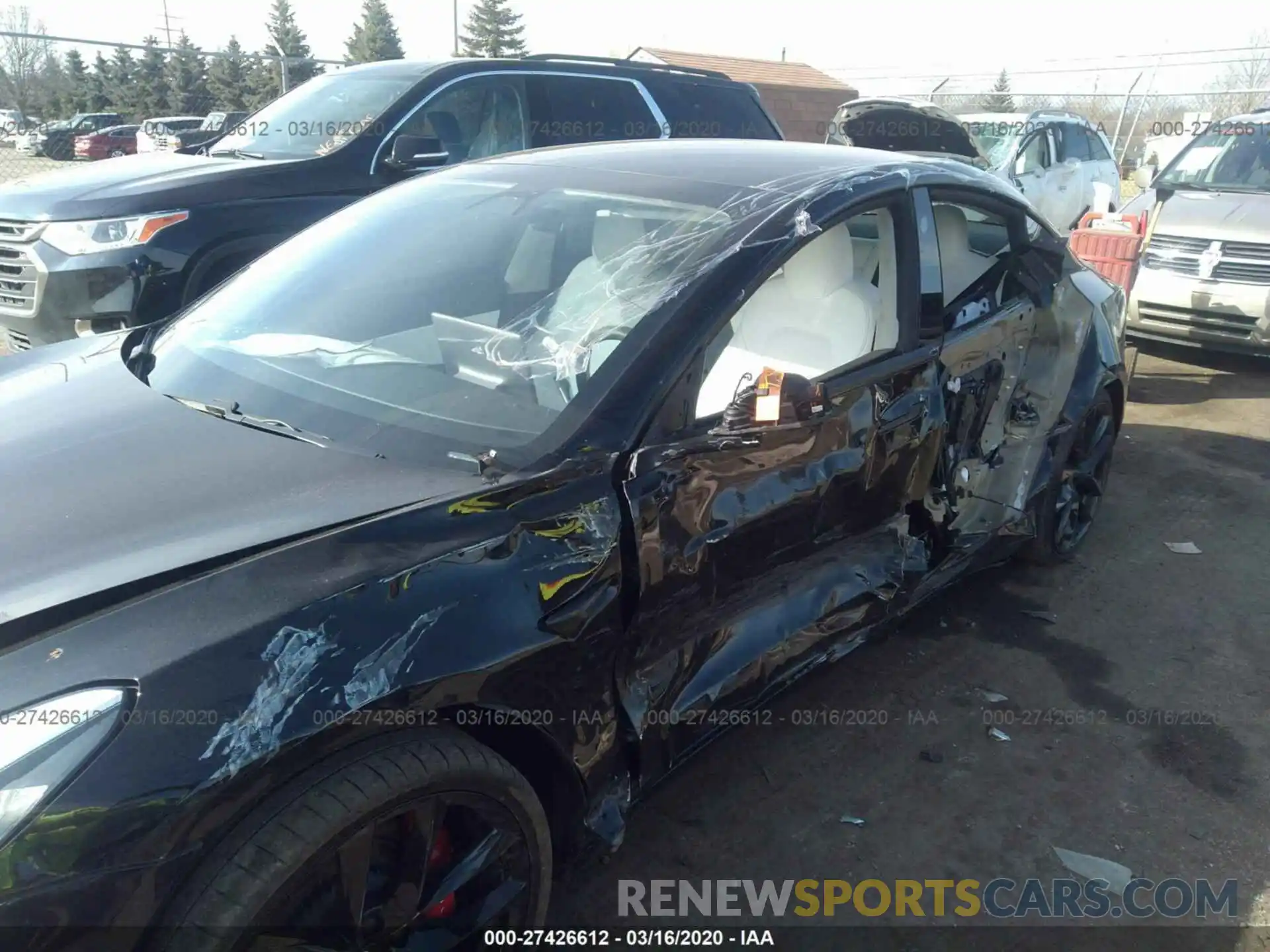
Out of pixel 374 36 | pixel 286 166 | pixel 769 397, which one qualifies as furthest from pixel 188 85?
pixel 769 397

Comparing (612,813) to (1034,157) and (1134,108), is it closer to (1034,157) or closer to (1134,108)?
(1034,157)

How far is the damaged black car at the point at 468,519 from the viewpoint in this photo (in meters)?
1.46

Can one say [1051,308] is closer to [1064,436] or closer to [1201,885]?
[1064,436]

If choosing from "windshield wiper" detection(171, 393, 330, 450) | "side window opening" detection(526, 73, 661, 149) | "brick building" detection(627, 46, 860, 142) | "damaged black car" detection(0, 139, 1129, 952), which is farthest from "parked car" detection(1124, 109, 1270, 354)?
"brick building" detection(627, 46, 860, 142)

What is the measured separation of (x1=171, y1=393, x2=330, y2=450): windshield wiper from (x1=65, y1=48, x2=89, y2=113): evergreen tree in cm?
3897

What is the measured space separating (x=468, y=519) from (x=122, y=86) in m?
39.5

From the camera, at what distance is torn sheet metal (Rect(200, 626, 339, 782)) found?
4.82ft

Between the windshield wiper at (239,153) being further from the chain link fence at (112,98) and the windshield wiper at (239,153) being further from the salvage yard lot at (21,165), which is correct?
the salvage yard lot at (21,165)

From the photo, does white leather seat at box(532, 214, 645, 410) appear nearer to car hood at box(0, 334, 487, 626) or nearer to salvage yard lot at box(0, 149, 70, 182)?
car hood at box(0, 334, 487, 626)

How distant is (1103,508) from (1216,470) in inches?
42.2

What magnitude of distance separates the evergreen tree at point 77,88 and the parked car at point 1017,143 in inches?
1332

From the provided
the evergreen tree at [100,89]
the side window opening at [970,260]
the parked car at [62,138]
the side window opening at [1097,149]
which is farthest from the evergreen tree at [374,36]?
the side window opening at [970,260]

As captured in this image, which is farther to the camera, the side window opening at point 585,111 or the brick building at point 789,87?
the brick building at point 789,87

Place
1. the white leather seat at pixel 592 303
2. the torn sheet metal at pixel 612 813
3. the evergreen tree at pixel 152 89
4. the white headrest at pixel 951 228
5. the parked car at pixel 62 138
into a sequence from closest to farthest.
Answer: the torn sheet metal at pixel 612 813
the white leather seat at pixel 592 303
the white headrest at pixel 951 228
the parked car at pixel 62 138
the evergreen tree at pixel 152 89
